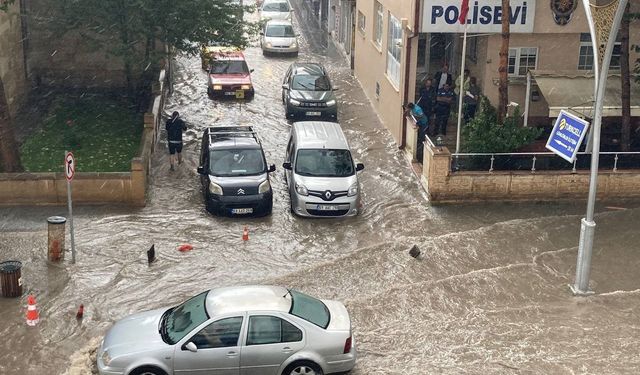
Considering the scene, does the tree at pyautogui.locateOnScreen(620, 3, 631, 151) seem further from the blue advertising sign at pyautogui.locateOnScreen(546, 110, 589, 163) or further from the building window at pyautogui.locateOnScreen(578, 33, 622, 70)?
the blue advertising sign at pyautogui.locateOnScreen(546, 110, 589, 163)

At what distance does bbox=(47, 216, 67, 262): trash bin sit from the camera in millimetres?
17750

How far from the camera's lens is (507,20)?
22.3 metres

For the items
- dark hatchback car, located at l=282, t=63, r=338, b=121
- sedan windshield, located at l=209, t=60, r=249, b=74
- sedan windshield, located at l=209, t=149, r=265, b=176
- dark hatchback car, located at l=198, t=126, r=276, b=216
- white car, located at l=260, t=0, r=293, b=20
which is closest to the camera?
dark hatchback car, located at l=198, t=126, r=276, b=216

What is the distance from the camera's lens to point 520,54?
83.7 ft

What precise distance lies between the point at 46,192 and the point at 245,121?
9465 mm

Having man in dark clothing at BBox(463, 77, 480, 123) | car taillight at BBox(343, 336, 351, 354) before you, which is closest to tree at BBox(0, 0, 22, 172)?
man in dark clothing at BBox(463, 77, 480, 123)

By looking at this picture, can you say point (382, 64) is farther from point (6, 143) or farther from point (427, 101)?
point (6, 143)

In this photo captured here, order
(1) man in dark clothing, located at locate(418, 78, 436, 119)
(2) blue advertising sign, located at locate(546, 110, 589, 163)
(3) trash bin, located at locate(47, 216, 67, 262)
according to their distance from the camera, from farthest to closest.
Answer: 1. (1) man in dark clothing, located at locate(418, 78, 436, 119)
2. (3) trash bin, located at locate(47, 216, 67, 262)
3. (2) blue advertising sign, located at locate(546, 110, 589, 163)

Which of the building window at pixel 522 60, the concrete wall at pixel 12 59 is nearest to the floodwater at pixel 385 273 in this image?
the building window at pixel 522 60

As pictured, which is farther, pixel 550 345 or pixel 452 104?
pixel 452 104

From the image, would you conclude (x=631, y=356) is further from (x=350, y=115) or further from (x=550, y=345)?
(x=350, y=115)

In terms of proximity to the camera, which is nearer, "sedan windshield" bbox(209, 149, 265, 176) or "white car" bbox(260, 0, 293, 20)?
"sedan windshield" bbox(209, 149, 265, 176)

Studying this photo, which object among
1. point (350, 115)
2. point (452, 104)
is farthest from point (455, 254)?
point (350, 115)

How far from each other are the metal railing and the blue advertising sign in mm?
4762
